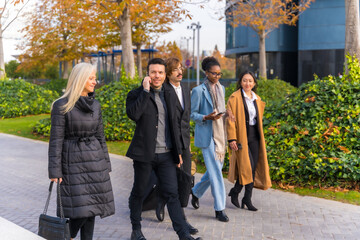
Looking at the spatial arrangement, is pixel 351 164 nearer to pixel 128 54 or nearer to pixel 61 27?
pixel 128 54

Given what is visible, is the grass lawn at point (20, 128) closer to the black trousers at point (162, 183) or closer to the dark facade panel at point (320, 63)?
the black trousers at point (162, 183)

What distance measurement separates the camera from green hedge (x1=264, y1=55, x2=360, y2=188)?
6.71 meters

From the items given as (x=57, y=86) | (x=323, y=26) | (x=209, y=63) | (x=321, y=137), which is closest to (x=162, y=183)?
(x=209, y=63)

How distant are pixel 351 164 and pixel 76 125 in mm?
4382

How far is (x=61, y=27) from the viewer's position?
1486 inches

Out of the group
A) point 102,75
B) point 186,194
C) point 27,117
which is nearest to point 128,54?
point 27,117

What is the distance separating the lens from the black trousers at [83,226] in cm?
402

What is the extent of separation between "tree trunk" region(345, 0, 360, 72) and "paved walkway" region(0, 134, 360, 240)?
334cm

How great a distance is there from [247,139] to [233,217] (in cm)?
98

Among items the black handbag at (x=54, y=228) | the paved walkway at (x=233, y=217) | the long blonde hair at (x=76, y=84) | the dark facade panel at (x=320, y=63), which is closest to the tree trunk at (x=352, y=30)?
the paved walkway at (x=233, y=217)

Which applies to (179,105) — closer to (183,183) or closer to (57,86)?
(183,183)

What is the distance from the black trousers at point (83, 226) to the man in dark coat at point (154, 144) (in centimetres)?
62

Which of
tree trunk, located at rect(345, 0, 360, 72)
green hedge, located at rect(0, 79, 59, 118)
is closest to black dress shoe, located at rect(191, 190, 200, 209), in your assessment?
tree trunk, located at rect(345, 0, 360, 72)

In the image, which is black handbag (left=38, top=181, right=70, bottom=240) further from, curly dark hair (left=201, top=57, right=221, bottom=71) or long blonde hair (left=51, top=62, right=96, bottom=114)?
curly dark hair (left=201, top=57, right=221, bottom=71)
